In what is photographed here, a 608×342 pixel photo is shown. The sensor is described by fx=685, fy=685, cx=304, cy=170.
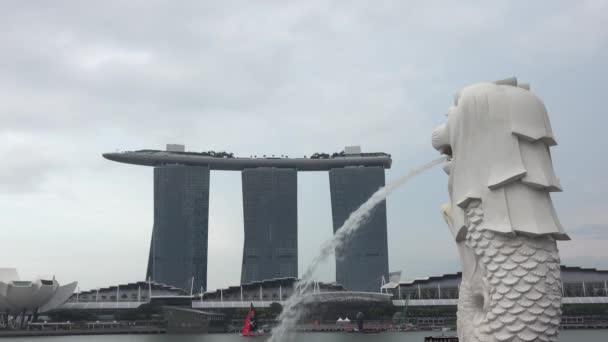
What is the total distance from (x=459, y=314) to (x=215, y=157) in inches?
4390

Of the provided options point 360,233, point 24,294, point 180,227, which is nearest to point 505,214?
point 24,294

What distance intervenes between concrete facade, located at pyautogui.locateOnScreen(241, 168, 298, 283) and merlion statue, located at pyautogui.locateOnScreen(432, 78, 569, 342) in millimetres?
107303

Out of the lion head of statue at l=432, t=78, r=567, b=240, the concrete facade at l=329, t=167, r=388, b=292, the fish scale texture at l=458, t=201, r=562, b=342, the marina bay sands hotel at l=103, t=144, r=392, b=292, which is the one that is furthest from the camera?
the marina bay sands hotel at l=103, t=144, r=392, b=292

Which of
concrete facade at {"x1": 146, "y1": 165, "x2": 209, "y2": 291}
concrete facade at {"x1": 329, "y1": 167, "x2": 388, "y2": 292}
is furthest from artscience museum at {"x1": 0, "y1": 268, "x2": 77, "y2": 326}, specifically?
concrete facade at {"x1": 329, "y1": 167, "x2": 388, "y2": 292}

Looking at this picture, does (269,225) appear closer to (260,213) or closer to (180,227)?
(260,213)

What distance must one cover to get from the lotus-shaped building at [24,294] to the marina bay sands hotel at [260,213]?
37457mm

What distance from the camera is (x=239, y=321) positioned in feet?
278

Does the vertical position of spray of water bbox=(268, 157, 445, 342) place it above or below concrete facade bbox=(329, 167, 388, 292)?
below

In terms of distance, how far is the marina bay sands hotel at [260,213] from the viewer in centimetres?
11688

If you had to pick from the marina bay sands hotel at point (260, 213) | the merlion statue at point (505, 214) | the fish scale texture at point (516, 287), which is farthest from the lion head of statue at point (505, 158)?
the marina bay sands hotel at point (260, 213)

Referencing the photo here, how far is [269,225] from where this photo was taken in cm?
12056

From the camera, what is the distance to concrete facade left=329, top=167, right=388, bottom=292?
116625 mm

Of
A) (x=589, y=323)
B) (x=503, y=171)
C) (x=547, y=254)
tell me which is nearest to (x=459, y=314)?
(x=547, y=254)

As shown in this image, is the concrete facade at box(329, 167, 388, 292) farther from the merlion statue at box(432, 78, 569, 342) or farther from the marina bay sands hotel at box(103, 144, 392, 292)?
the merlion statue at box(432, 78, 569, 342)
